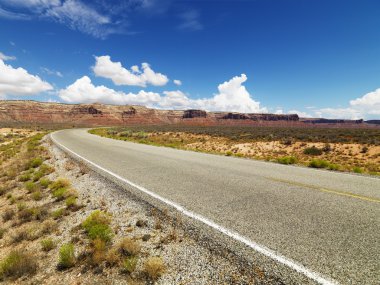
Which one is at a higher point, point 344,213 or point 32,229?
point 344,213

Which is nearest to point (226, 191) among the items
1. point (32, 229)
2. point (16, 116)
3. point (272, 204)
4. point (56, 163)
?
point (272, 204)

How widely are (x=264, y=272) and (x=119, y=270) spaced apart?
203 cm

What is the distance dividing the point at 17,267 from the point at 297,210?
5209 mm

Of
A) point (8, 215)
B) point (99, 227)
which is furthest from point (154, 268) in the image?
point (8, 215)

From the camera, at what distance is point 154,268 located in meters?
3.23

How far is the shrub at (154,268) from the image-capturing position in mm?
3174

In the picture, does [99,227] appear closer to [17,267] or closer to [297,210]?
[17,267]

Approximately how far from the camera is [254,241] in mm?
3736

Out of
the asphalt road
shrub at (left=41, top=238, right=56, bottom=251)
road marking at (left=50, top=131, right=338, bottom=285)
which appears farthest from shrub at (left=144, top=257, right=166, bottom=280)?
shrub at (left=41, top=238, right=56, bottom=251)

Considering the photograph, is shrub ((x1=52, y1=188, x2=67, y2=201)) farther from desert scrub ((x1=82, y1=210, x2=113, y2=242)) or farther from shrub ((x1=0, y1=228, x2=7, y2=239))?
desert scrub ((x1=82, y1=210, x2=113, y2=242))

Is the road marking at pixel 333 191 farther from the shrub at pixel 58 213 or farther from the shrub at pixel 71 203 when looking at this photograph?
the shrub at pixel 58 213

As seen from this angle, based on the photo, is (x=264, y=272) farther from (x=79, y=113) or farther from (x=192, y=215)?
(x=79, y=113)

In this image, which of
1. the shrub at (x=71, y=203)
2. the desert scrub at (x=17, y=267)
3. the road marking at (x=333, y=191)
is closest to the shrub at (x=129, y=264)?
the desert scrub at (x=17, y=267)

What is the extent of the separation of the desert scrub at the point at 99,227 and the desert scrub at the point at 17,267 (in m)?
0.96
